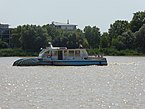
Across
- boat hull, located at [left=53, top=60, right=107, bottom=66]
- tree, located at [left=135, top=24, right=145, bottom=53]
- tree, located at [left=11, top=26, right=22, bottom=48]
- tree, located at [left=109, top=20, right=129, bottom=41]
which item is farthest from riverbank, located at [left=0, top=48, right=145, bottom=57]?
boat hull, located at [left=53, top=60, right=107, bottom=66]

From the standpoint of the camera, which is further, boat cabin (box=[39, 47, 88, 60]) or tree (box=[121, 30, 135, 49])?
tree (box=[121, 30, 135, 49])

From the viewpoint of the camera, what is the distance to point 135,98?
4169 centimetres

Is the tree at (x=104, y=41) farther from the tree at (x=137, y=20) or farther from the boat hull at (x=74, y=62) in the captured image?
the boat hull at (x=74, y=62)

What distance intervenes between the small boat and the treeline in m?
64.4

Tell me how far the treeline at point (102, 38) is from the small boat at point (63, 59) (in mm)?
64369

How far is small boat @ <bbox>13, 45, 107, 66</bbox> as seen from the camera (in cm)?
8538

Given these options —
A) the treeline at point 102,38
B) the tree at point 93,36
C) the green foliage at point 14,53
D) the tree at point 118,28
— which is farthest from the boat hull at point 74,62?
the tree at point 93,36

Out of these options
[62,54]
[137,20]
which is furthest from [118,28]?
[62,54]

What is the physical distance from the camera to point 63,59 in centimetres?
8706

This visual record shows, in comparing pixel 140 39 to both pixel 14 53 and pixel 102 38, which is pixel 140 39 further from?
pixel 14 53

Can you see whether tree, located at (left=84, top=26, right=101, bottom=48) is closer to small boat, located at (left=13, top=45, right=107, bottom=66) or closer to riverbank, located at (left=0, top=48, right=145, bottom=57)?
riverbank, located at (left=0, top=48, right=145, bottom=57)

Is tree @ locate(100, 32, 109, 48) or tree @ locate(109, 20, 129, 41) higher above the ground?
tree @ locate(109, 20, 129, 41)

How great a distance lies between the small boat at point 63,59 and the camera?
8538 cm

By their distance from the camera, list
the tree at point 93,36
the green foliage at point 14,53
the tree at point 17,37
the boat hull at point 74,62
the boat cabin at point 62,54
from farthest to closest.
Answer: the tree at point 93,36 < the tree at point 17,37 < the green foliage at point 14,53 < the boat cabin at point 62,54 < the boat hull at point 74,62
